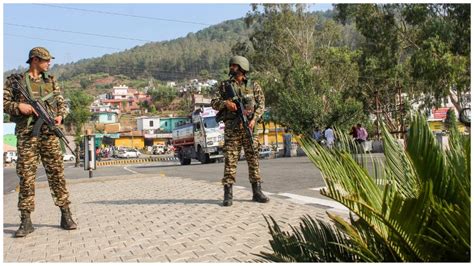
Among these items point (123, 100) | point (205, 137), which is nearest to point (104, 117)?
point (123, 100)

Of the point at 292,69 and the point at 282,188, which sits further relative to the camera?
the point at 292,69

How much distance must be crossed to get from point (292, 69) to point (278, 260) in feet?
115

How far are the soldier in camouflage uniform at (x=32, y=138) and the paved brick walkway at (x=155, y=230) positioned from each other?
0.98 feet

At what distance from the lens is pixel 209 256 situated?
11.1 ft

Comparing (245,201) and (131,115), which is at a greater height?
(131,115)

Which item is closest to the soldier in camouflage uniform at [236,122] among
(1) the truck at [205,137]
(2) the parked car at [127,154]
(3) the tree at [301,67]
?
(1) the truck at [205,137]

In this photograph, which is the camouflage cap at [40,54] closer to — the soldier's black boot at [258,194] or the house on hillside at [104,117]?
the soldier's black boot at [258,194]

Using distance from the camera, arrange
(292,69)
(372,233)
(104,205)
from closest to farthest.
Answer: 1. (372,233)
2. (104,205)
3. (292,69)

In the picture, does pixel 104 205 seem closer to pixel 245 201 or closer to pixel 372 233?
pixel 245 201

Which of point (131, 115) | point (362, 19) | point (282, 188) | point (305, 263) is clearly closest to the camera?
point (305, 263)

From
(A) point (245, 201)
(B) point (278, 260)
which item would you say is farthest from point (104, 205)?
(B) point (278, 260)

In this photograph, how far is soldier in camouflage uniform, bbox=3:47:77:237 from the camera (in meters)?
4.51

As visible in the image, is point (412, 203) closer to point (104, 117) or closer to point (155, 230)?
point (155, 230)

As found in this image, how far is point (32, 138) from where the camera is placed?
4535 mm
